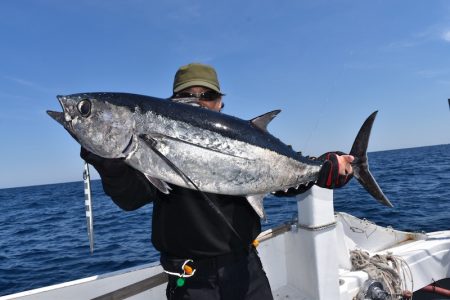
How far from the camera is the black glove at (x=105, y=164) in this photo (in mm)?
2578

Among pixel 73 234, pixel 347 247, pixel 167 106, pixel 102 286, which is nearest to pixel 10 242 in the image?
pixel 73 234

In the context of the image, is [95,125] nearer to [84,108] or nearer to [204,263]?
[84,108]

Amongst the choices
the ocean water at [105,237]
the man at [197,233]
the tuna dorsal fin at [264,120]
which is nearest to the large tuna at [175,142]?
the tuna dorsal fin at [264,120]

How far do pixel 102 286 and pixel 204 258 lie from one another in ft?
7.00

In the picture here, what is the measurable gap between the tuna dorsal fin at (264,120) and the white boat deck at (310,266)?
1830 millimetres

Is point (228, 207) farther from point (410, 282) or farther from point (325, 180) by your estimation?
point (410, 282)

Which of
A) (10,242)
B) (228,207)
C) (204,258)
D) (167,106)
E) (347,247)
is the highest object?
(167,106)

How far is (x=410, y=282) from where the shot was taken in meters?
5.32

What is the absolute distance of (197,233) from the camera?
2779mm

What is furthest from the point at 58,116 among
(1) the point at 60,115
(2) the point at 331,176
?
(2) the point at 331,176

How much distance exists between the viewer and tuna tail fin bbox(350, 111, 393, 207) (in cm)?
320

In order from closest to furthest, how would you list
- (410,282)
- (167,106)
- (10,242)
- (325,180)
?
1. (167,106)
2. (325,180)
3. (410,282)
4. (10,242)

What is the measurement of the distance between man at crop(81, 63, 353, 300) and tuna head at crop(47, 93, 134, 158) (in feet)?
0.86

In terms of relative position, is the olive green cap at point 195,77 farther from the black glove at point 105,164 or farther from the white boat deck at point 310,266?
the white boat deck at point 310,266
